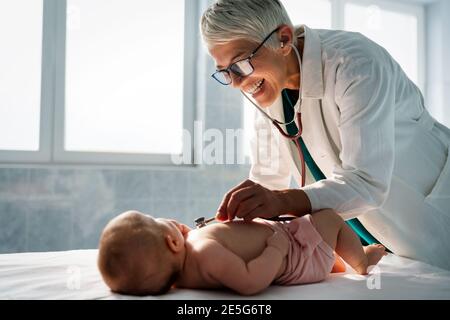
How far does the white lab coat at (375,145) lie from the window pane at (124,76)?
5.72 ft

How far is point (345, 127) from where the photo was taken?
1201 mm

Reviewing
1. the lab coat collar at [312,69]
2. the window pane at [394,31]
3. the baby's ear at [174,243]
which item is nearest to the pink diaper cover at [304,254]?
the baby's ear at [174,243]

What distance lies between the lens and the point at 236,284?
0.97m

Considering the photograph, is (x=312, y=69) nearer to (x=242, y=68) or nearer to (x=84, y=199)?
(x=242, y=68)

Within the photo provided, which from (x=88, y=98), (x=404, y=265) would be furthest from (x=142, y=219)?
(x=88, y=98)

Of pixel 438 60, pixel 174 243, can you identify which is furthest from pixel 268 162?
pixel 438 60

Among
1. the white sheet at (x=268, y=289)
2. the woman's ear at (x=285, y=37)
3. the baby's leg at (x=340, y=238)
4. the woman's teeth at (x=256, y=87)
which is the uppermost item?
the woman's ear at (x=285, y=37)

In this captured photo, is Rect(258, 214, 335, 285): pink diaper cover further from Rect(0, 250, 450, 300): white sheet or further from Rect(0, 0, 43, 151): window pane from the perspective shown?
Rect(0, 0, 43, 151): window pane

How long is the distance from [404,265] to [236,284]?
0.62 meters

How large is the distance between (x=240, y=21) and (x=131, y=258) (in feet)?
2.47

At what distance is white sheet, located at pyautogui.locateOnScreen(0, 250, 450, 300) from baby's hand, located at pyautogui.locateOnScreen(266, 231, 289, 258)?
0.09m

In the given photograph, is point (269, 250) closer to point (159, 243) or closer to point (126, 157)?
point (159, 243)

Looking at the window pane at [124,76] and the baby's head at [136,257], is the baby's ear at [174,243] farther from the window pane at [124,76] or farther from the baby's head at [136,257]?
the window pane at [124,76]

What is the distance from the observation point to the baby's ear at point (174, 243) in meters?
1.02
